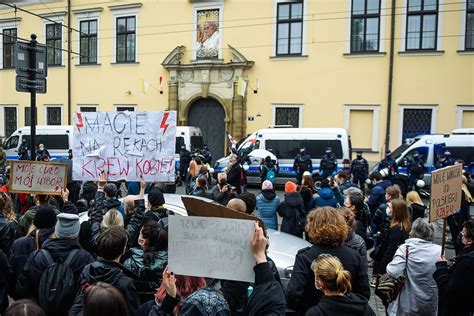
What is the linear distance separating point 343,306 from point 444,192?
8.40ft

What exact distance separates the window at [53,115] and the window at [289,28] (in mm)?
13948

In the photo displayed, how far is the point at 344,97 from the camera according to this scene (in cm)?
2044

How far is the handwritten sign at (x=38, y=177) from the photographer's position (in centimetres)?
561

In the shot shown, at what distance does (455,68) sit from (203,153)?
1113 centimetres

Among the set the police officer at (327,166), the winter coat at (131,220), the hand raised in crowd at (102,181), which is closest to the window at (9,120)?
the police officer at (327,166)

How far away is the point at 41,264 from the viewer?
3.37 meters

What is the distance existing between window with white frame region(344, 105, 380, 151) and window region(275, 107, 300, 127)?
2.33m

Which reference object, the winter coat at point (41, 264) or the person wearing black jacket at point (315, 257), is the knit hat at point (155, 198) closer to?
the winter coat at point (41, 264)

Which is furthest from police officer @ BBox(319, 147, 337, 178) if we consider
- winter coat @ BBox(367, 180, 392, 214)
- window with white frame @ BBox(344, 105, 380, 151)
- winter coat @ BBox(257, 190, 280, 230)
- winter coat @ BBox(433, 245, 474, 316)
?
winter coat @ BBox(433, 245, 474, 316)

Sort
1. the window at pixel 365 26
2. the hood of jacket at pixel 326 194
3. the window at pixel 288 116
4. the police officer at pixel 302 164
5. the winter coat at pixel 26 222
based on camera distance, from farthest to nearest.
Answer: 1. the window at pixel 288 116
2. the window at pixel 365 26
3. the police officer at pixel 302 164
4. the hood of jacket at pixel 326 194
5. the winter coat at pixel 26 222

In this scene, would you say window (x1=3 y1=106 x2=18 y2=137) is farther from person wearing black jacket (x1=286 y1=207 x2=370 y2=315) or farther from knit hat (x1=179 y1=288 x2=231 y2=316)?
knit hat (x1=179 y1=288 x2=231 y2=316)

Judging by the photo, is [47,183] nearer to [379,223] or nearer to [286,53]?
[379,223]

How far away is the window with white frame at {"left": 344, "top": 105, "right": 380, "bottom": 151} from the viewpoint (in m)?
20.1

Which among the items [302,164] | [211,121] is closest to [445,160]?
[302,164]
